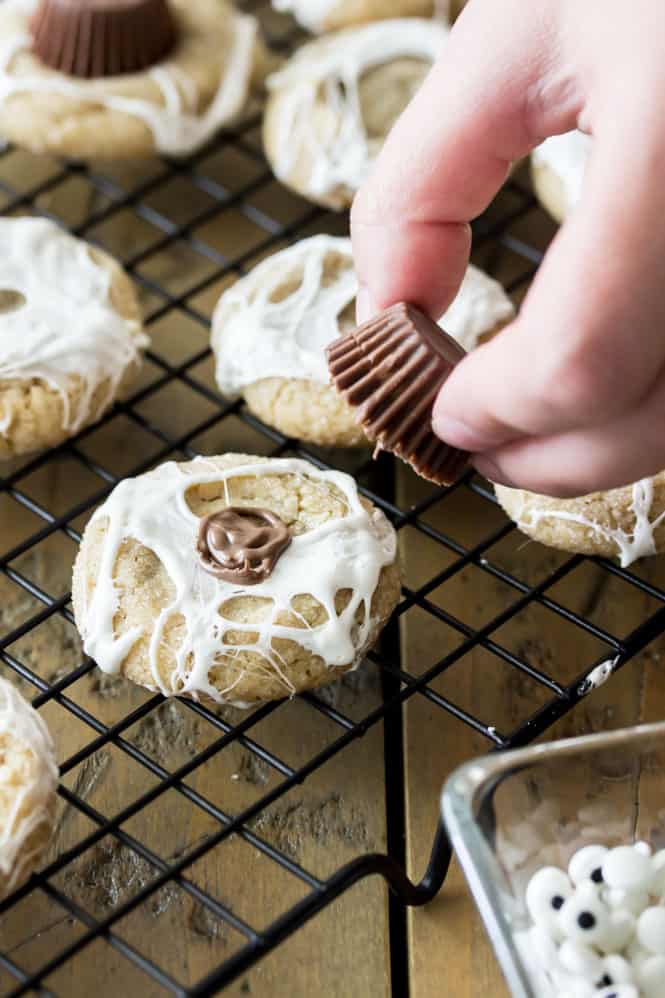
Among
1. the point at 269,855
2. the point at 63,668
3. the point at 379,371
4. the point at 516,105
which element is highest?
the point at 516,105

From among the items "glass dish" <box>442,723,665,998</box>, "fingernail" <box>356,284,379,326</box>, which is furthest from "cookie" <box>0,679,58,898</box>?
"fingernail" <box>356,284,379,326</box>

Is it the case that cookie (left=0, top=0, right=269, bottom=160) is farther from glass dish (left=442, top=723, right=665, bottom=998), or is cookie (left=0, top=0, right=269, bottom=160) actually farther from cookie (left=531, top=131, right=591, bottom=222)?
glass dish (left=442, top=723, right=665, bottom=998)

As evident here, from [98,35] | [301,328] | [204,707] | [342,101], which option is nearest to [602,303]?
[204,707]

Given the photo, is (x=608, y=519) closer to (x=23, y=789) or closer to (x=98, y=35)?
(x=23, y=789)

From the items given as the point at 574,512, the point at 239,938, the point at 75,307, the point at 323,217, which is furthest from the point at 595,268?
the point at 323,217

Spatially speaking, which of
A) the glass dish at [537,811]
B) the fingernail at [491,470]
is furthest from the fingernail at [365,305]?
the glass dish at [537,811]

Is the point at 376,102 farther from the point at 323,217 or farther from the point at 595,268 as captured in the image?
the point at 595,268

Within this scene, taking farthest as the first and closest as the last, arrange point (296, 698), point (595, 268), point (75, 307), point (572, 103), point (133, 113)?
point (133, 113) → point (75, 307) → point (296, 698) → point (572, 103) → point (595, 268)
